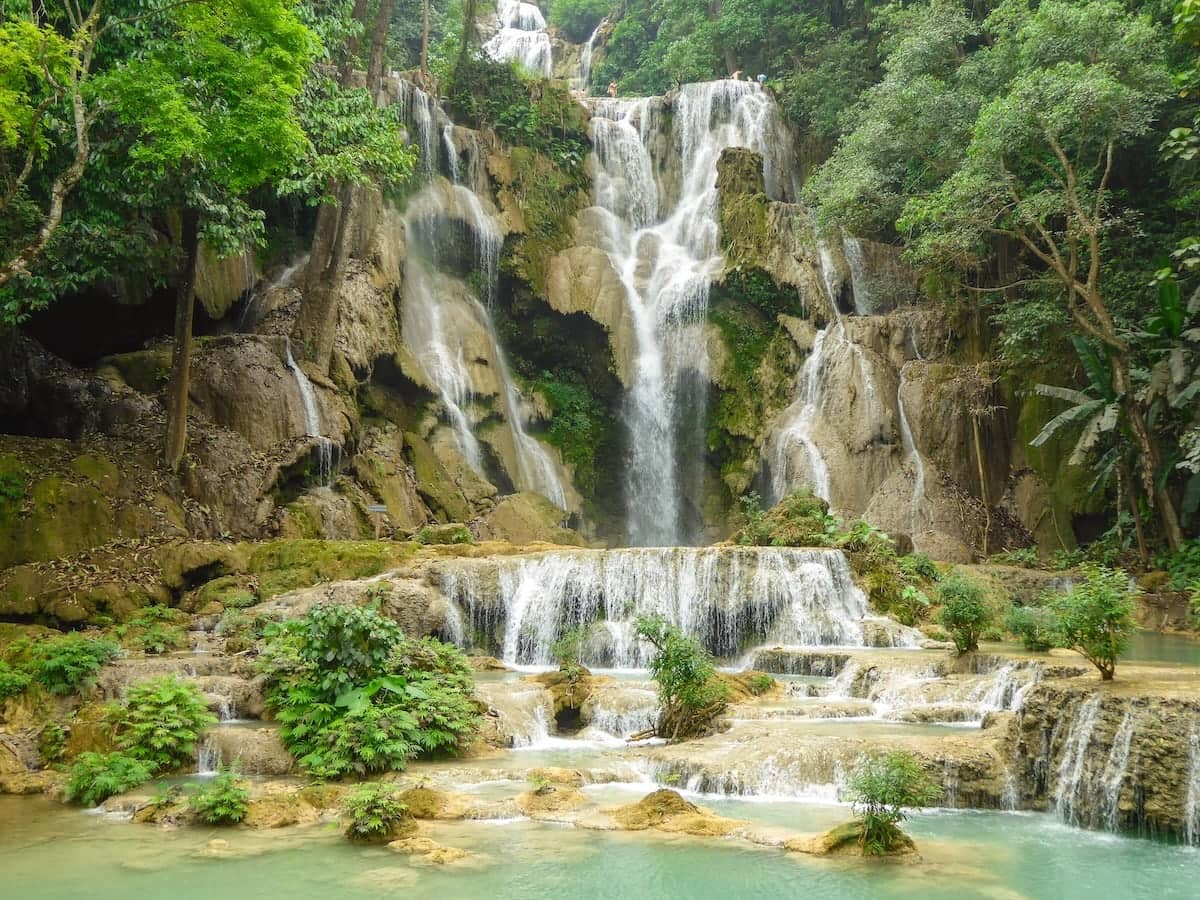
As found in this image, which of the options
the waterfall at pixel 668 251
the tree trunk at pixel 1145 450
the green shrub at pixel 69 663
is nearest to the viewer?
the green shrub at pixel 69 663

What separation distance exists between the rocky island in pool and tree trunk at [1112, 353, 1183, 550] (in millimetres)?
167

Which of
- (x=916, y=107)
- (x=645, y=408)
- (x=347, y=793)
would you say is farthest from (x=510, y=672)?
(x=916, y=107)

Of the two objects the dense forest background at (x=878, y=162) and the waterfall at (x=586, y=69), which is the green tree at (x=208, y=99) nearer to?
the dense forest background at (x=878, y=162)

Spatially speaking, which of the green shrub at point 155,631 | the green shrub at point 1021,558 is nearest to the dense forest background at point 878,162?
the green shrub at point 1021,558

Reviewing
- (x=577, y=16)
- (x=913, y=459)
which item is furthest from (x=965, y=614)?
(x=577, y=16)

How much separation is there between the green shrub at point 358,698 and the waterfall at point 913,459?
14.9 metres

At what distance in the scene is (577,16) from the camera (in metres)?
51.6

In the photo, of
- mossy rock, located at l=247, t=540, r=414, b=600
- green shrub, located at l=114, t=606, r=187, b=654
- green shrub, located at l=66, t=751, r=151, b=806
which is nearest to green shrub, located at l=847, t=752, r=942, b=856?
green shrub, located at l=66, t=751, r=151, b=806

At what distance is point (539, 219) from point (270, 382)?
474 inches

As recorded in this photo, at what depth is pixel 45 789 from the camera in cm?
911

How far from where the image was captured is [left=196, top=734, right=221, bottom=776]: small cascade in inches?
381

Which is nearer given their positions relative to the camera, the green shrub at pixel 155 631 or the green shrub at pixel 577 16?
the green shrub at pixel 155 631

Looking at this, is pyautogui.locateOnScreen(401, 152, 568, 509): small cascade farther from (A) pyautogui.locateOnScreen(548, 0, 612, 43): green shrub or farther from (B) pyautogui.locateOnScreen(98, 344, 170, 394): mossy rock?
(A) pyautogui.locateOnScreen(548, 0, 612, 43): green shrub

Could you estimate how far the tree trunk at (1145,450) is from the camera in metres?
18.1
